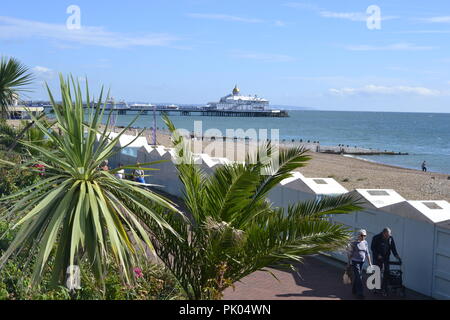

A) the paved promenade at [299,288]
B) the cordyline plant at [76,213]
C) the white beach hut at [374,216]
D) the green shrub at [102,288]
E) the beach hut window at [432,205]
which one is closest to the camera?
the cordyline plant at [76,213]

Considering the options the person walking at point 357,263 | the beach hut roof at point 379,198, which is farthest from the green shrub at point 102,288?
the beach hut roof at point 379,198

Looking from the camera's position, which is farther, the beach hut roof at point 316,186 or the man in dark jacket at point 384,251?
the beach hut roof at point 316,186

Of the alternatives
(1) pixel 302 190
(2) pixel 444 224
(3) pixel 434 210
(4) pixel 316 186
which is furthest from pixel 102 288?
(4) pixel 316 186

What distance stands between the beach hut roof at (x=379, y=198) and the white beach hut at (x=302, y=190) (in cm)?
100

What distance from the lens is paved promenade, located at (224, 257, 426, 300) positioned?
29.2ft

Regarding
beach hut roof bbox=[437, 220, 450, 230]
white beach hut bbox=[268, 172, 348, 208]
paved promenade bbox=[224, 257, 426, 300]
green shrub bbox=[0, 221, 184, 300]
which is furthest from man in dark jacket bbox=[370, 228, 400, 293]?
green shrub bbox=[0, 221, 184, 300]

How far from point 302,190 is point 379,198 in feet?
7.47

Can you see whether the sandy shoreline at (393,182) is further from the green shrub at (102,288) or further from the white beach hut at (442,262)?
the green shrub at (102,288)

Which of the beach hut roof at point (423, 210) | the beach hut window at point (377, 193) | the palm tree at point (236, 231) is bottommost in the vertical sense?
the beach hut roof at point (423, 210)

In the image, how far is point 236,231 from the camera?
18.0 ft

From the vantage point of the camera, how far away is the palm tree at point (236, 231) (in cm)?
579

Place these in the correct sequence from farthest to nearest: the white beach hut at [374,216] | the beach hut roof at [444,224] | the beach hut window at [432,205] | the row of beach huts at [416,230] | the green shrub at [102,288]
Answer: the white beach hut at [374,216] < the beach hut window at [432,205] < the row of beach huts at [416,230] < the beach hut roof at [444,224] < the green shrub at [102,288]

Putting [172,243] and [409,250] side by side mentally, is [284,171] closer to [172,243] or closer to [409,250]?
[172,243]
